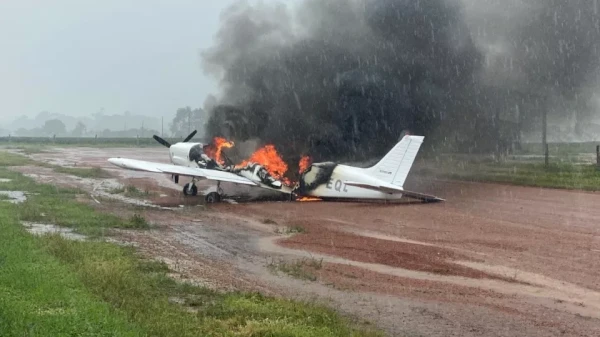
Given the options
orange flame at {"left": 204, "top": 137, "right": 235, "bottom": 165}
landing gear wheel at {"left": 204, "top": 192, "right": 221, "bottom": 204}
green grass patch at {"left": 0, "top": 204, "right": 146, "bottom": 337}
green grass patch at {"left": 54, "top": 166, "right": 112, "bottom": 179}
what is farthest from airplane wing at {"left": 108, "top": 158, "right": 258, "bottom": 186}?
green grass patch at {"left": 0, "top": 204, "right": 146, "bottom": 337}

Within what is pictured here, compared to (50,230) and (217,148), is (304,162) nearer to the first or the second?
(217,148)

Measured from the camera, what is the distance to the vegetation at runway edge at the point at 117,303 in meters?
7.06

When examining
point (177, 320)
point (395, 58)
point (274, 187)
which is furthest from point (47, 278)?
point (395, 58)

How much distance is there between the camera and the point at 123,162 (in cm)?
2334

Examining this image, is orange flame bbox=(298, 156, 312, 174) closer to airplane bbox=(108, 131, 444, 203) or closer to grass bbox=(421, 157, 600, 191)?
airplane bbox=(108, 131, 444, 203)

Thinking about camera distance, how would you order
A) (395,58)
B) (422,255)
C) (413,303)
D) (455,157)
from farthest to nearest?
(455,157) < (395,58) < (422,255) < (413,303)

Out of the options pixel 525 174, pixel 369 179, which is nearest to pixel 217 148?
pixel 369 179

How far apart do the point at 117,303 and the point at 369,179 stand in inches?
558

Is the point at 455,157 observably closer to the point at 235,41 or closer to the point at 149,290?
the point at 235,41

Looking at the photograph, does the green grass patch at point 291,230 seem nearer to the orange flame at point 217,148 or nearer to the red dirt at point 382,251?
the red dirt at point 382,251

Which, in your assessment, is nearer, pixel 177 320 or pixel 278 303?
pixel 177 320

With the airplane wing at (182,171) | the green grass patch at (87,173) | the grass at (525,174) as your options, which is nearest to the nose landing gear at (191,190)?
the airplane wing at (182,171)

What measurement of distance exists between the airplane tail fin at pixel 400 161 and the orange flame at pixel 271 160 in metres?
5.82

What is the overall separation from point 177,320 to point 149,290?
1.75m
